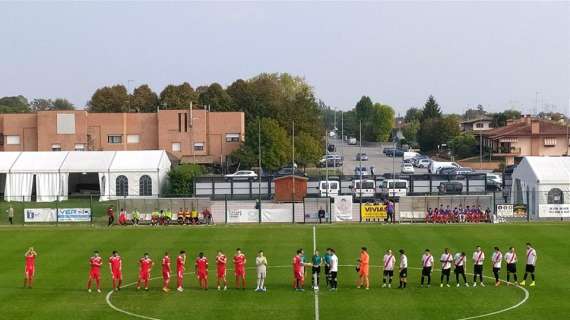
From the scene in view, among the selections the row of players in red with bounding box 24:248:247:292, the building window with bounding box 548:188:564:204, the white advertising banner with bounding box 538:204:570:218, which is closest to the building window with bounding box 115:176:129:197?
the white advertising banner with bounding box 538:204:570:218

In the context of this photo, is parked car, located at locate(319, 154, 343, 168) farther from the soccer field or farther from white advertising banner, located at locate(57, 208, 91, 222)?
the soccer field

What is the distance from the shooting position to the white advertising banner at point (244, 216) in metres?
Answer: 51.2

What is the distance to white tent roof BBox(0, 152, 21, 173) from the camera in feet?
208

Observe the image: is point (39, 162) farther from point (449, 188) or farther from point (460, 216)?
point (460, 216)

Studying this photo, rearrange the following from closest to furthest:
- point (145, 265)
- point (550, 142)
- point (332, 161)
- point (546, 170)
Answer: point (145, 265) < point (546, 170) < point (550, 142) < point (332, 161)

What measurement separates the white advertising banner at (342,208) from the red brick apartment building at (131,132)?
38.5 meters

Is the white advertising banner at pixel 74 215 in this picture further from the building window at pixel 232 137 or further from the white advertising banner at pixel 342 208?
the building window at pixel 232 137

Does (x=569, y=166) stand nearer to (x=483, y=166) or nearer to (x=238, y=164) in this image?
(x=238, y=164)

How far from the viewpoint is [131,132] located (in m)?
90.1

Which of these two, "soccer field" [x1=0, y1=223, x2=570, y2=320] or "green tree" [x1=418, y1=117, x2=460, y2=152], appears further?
"green tree" [x1=418, y1=117, x2=460, y2=152]

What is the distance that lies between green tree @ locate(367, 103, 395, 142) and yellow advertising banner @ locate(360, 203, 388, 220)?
106913 millimetres

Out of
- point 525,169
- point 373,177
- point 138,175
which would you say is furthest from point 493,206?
point 138,175

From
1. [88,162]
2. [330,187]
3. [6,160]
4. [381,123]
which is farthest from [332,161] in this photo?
[381,123]

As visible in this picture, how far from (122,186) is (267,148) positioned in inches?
949
